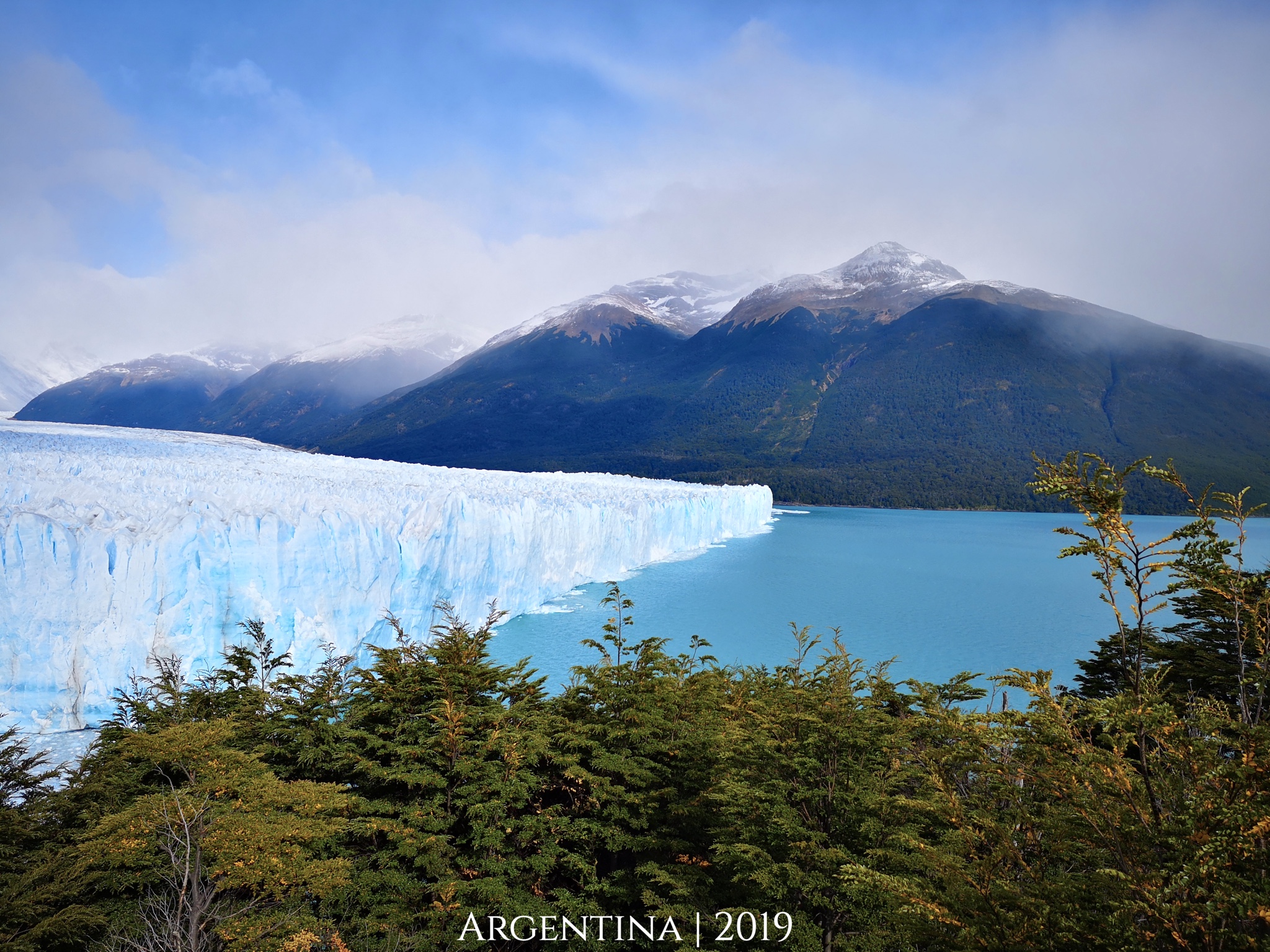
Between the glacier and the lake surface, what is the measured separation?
A: 2.39m

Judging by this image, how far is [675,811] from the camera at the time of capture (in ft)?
13.6

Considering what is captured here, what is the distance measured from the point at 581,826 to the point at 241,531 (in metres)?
9.32

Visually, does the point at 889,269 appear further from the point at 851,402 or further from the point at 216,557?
the point at 216,557

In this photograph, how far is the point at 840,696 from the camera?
4.08 meters

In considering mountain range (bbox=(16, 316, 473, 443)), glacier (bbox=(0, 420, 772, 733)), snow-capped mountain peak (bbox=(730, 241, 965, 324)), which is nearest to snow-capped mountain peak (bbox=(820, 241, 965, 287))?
snow-capped mountain peak (bbox=(730, 241, 965, 324))

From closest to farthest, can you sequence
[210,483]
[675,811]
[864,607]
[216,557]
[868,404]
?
[675,811]
[216,557]
[210,483]
[864,607]
[868,404]

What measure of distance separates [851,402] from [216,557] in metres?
101

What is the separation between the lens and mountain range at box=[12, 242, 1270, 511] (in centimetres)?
7844

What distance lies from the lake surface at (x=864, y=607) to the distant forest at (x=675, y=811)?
206 cm


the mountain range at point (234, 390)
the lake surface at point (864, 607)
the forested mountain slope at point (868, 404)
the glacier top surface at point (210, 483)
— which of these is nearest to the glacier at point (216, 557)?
the glacier top surface at point (210, 483)

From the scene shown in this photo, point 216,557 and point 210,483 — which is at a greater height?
point 210,483

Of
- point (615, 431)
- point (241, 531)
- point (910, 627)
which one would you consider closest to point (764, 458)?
point (615, 431)

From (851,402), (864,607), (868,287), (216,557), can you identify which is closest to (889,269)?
(868,287)

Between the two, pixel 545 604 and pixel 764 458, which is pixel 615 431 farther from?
pixel 545 604
